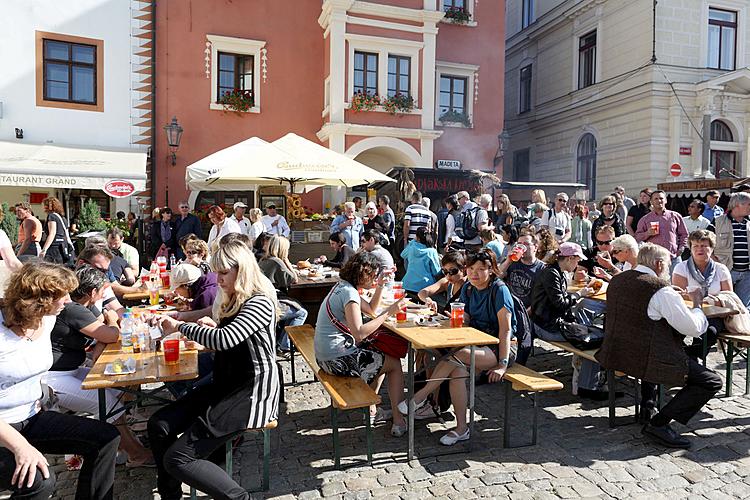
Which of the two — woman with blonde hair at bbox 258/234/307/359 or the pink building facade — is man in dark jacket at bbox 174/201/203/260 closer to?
the pink building facade

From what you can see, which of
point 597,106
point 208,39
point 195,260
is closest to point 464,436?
point 195,260

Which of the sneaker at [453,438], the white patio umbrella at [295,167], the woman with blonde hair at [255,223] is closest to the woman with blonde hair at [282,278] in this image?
the white patio umbrella at [295,167]

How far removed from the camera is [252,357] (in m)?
3.31

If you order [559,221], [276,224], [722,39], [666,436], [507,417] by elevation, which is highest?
[722,39]

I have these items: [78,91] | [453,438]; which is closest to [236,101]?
[78,91]

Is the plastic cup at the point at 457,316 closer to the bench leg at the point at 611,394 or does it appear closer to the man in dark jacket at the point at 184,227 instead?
the bench leg at the point at 611,394

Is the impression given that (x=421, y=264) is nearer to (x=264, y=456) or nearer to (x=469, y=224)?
(x=469, y=224)

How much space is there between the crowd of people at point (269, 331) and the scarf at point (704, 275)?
0.5 inches

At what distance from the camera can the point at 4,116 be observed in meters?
14.0

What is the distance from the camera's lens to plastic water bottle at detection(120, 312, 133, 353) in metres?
3.95

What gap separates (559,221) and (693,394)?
19.0 feet

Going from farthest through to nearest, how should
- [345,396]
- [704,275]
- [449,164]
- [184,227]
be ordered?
[449,164] → [184,227] → [704,275] → [345,396]

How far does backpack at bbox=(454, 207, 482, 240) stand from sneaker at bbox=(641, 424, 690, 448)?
5604 mm

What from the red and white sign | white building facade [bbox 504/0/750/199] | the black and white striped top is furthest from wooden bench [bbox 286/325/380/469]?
white building facade [bbox 504/0/750/199]
